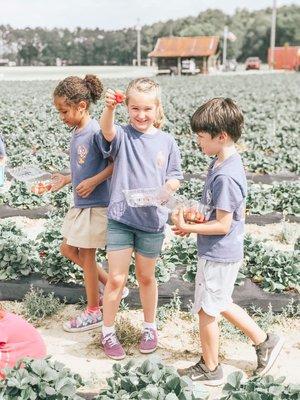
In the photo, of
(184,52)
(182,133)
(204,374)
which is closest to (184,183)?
(204,374)

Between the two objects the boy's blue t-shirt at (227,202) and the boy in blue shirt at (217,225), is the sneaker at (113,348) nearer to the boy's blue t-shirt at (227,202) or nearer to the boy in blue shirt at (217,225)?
the boy in blue shirt at (217,225)

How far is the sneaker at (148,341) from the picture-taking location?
410 centimetres

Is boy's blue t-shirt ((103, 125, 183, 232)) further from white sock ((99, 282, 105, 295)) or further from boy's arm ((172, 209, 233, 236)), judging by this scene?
white sock ((99, 282, 105, 295))

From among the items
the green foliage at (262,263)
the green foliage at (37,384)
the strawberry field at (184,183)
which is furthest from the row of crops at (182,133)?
the green foliage at (37,384)

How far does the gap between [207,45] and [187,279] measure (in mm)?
65266

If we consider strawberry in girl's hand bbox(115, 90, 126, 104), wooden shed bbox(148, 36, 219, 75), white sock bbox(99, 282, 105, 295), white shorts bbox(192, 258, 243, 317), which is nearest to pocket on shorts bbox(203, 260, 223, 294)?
white shorts bbox(192, 258, 243, 317)

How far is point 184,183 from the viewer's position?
8250 mm

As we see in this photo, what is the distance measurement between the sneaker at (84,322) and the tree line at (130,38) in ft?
396

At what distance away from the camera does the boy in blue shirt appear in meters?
3.38

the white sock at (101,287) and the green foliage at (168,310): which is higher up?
Answer: the white sock at (101,287)

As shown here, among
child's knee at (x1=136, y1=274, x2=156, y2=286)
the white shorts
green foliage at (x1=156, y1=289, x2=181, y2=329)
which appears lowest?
green foliage at (x1=156, y1=289, x2=181, y2=329)

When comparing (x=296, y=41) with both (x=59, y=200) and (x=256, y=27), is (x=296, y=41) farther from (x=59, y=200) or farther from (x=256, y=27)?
(x=59, y=200)

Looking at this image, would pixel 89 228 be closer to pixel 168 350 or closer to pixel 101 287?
pixel 101 287

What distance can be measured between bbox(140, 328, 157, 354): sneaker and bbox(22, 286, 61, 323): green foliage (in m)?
0.90
